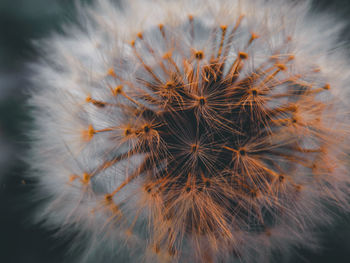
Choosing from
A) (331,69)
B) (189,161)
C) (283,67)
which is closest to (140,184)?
(189,161)

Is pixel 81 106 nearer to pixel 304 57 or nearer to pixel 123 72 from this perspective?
pixel 123 72

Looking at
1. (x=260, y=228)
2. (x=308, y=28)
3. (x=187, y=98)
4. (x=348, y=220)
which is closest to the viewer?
(x=187, y=98)

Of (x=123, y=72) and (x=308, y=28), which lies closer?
(x=123, y=72)

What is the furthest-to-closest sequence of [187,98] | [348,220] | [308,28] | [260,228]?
[348,220]
[308,28]
[260,228]
[187,98]

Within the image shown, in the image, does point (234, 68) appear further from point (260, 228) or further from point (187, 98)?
point (260, 228)

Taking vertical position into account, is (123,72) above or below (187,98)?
above

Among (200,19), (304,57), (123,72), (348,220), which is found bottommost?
(348,220)
